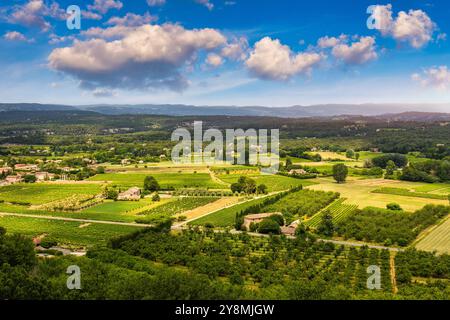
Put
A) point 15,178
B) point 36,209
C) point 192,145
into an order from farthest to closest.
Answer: point 192,145 < point 15,178 < point 36,209

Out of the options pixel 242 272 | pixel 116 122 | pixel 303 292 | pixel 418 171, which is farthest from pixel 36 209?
pixel 116 122

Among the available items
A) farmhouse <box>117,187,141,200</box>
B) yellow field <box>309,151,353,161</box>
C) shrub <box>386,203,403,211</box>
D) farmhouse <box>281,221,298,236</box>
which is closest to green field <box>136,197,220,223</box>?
farmhouse <box>117,187,141,200</box>

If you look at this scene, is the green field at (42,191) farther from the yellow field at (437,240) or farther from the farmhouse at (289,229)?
the yellow field at (437,240)

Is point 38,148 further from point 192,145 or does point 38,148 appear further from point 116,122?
point 116,122

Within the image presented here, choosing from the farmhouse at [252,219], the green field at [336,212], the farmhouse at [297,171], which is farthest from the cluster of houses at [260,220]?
the farmhouse at [297,171]

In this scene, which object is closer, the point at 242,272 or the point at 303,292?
the point at 303,292

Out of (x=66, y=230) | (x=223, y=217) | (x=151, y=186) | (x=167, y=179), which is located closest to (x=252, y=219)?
(x=223, y=217)
